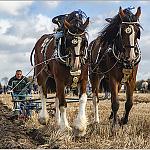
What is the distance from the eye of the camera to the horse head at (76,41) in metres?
7.79

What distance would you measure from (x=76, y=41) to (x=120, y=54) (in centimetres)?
118

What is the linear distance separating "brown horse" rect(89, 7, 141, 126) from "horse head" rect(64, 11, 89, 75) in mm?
763

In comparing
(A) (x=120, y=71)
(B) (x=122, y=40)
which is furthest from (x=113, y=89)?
(B) (x=122, y=40)

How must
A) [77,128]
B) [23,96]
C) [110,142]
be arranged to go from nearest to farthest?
[110,142] < [77,128] < [23,96]

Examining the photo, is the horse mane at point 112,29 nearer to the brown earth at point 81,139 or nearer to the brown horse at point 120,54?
the brown horse at point 120,54

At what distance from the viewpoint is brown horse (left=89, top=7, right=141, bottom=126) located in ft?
26.9

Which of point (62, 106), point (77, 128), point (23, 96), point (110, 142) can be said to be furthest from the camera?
point (23, 96)

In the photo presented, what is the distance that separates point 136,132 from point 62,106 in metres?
1.42

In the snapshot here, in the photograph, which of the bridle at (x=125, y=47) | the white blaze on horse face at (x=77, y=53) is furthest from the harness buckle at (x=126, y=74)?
the white blaze on horse face at (x=77, y=53)

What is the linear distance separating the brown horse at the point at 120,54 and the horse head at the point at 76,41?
2.50 ft

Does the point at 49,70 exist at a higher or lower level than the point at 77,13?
lower

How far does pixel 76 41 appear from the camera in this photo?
25.7ft

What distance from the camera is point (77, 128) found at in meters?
7.82

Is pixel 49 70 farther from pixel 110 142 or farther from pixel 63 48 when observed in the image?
pixel 110 142
